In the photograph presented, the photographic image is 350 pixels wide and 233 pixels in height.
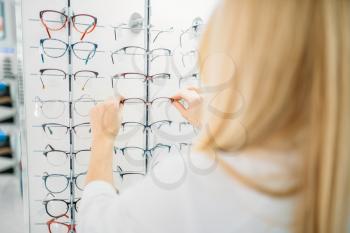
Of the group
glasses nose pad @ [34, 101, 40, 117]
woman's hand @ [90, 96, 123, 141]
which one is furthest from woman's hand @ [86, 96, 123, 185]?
glasses nose pad @ [34, 101, 40, 117]

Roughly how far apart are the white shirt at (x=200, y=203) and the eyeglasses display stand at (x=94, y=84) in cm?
8

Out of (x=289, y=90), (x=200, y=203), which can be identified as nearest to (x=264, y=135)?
(x=289, y=90)

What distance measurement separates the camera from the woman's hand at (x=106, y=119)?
896 mm

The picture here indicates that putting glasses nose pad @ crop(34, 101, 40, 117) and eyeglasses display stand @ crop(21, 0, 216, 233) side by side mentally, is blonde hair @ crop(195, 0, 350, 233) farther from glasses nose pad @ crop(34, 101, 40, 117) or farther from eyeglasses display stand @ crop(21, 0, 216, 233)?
glasses nose pad @ crop(34, 101, 40, 117)

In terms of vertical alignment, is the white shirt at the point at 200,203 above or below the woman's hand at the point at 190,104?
below

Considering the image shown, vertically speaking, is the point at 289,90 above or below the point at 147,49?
below

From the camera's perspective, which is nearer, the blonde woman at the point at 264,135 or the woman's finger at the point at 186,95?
the blonde woman at the point at 264,135

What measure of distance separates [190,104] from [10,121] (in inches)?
21.8

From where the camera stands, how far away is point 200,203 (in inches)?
30.0

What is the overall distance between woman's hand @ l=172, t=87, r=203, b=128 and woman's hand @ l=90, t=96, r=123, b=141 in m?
0.19

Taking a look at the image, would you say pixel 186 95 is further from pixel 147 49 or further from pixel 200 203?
pixel 200 203

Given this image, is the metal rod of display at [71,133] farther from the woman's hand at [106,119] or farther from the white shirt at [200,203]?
the white shirt at [200,203]

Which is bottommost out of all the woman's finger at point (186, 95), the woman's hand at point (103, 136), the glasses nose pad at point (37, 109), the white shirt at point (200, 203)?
the white shirt at point (200, 203)

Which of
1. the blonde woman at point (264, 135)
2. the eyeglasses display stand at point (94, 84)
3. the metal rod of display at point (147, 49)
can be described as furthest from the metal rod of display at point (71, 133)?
the metal rod of display at point (147, 49)
